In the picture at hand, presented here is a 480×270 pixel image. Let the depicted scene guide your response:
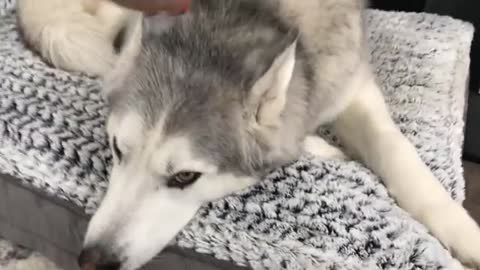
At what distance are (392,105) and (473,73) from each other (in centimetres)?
52

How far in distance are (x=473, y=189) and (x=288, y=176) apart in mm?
867

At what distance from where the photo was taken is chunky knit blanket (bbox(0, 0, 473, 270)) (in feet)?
3.92

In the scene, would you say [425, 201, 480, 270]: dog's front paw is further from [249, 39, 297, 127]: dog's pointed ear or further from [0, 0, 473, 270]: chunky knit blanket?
[249, 39, 297, 127]: dog's pointed ear

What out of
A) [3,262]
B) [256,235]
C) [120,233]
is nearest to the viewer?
[120,233]

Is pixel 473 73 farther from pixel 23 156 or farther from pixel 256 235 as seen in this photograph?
pixel 23 156

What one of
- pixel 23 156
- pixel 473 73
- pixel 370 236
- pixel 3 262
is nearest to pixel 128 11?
pixel 23 156

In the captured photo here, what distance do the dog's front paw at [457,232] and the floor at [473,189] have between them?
0.63 meters

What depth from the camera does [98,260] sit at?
3.65 feet

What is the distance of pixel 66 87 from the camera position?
5.01ft

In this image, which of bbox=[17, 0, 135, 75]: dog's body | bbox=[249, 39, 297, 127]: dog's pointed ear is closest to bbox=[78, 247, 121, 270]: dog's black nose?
bbox=[249, 39, 297, 127]: dog's pointed ear

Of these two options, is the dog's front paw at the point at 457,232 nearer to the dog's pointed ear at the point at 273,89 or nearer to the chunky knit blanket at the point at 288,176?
the chunky knit blanket at the point at 288,176

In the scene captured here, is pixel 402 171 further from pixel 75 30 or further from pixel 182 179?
pixel 75 30

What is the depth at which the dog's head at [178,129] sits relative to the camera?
112 cm

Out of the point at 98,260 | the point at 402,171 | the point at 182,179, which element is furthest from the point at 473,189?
the point at 98,260
